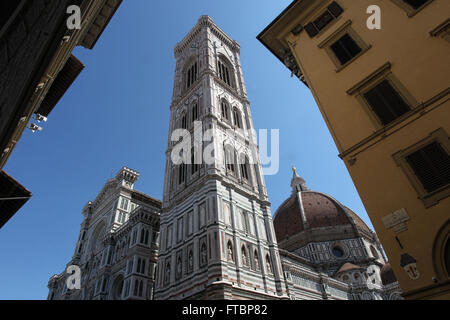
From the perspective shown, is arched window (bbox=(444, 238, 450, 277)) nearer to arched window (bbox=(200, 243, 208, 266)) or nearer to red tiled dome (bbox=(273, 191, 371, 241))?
arched window (bbox=(200, 243, 208, 266))

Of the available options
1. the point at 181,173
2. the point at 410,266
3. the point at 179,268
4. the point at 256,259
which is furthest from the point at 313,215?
the point at 410,266

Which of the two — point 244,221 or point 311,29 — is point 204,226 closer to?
point 244,221

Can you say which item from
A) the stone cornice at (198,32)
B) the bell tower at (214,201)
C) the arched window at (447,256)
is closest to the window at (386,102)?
the arched window at (447,256)

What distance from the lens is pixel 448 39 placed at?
8.49 metres

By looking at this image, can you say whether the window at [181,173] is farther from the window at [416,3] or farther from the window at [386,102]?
the window at [416,3]

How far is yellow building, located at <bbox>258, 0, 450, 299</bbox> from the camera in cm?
724

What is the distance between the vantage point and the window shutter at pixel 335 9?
11828mm

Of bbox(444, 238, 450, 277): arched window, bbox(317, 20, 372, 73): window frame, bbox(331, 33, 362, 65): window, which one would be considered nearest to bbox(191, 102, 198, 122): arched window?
bbox(317, 20, 372, 73): window frame

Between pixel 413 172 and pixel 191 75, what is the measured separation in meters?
34.4

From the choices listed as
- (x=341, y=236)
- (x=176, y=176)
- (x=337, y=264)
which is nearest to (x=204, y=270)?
(x=176, y=176)

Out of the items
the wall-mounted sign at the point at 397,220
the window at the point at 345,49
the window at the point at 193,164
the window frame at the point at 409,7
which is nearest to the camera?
the wall-mounted sign at the point at 397,220

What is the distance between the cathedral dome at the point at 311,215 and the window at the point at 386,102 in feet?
179

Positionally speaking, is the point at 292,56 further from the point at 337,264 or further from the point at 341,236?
the point at 341,236

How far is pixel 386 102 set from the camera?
30.1 feet
